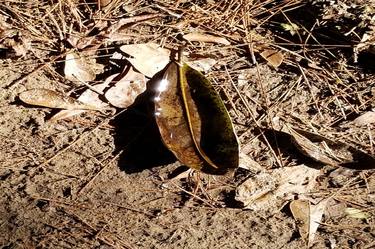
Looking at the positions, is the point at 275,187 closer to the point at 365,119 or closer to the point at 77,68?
the point at 365,119

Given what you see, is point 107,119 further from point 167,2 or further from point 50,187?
point 167,2

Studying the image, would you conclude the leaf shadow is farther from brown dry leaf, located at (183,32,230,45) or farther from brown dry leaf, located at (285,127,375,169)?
brown dry leaf, located at (285,127,375,169)

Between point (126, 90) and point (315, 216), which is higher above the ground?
point (126, 90)

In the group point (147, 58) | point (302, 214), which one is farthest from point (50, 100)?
point (302, 214)

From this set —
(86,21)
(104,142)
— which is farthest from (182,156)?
(86,21)

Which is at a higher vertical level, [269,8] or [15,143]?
[269,8]

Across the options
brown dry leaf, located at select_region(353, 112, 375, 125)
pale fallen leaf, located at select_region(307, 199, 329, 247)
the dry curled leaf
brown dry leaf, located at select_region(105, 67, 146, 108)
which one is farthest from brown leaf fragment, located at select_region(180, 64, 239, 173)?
brown dry leaf, located at select_region(353, 112, 375, 125)

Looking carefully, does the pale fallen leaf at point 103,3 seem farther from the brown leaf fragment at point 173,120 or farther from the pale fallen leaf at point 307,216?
the pale fallen leaf at point 307,216
